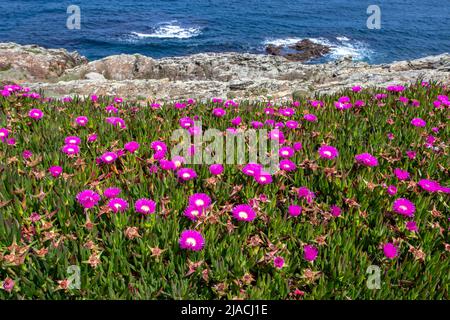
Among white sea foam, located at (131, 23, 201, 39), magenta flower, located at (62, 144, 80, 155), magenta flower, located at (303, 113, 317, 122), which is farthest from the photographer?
white sea foam, located at (131, 23, 201, 39)

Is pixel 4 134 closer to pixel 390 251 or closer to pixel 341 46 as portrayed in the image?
pixel 390 251

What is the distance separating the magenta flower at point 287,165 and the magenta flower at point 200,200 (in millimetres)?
735

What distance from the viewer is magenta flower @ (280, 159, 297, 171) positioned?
3.01 meters

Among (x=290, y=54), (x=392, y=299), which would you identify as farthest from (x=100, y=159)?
(x=290, y=54)

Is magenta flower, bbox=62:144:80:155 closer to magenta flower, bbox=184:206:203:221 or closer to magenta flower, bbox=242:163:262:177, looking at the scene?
magenta flower, bbox=184:206:203:221

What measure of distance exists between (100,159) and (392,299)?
7.34 ft

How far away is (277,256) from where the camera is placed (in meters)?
2.15

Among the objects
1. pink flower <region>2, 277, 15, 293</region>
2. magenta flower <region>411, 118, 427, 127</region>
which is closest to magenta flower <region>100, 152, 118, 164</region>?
pink flower <region>2, 277, 15, 293</region>

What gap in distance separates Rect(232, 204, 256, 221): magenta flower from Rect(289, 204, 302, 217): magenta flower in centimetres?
25

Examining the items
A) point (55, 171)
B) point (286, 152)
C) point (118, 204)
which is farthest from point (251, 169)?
point (55, 171)

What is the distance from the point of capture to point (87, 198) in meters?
2.42

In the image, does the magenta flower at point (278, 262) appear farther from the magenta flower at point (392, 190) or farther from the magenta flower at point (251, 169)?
the magenta flower at point (392, 190)

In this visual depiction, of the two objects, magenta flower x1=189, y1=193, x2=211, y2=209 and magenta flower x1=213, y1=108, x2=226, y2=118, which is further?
magenta flower x1=213, y1=108, x2=226, y2=118

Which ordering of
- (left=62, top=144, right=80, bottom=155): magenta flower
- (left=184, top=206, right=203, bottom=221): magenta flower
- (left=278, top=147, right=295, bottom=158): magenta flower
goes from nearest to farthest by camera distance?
(left=184, top=206, right=203, bottom=221): magenta flower
(left=62, top=144, right=80, bottom=155): magenta flower
(left=278, top=147, right=295, bottom=158): magenta flower
